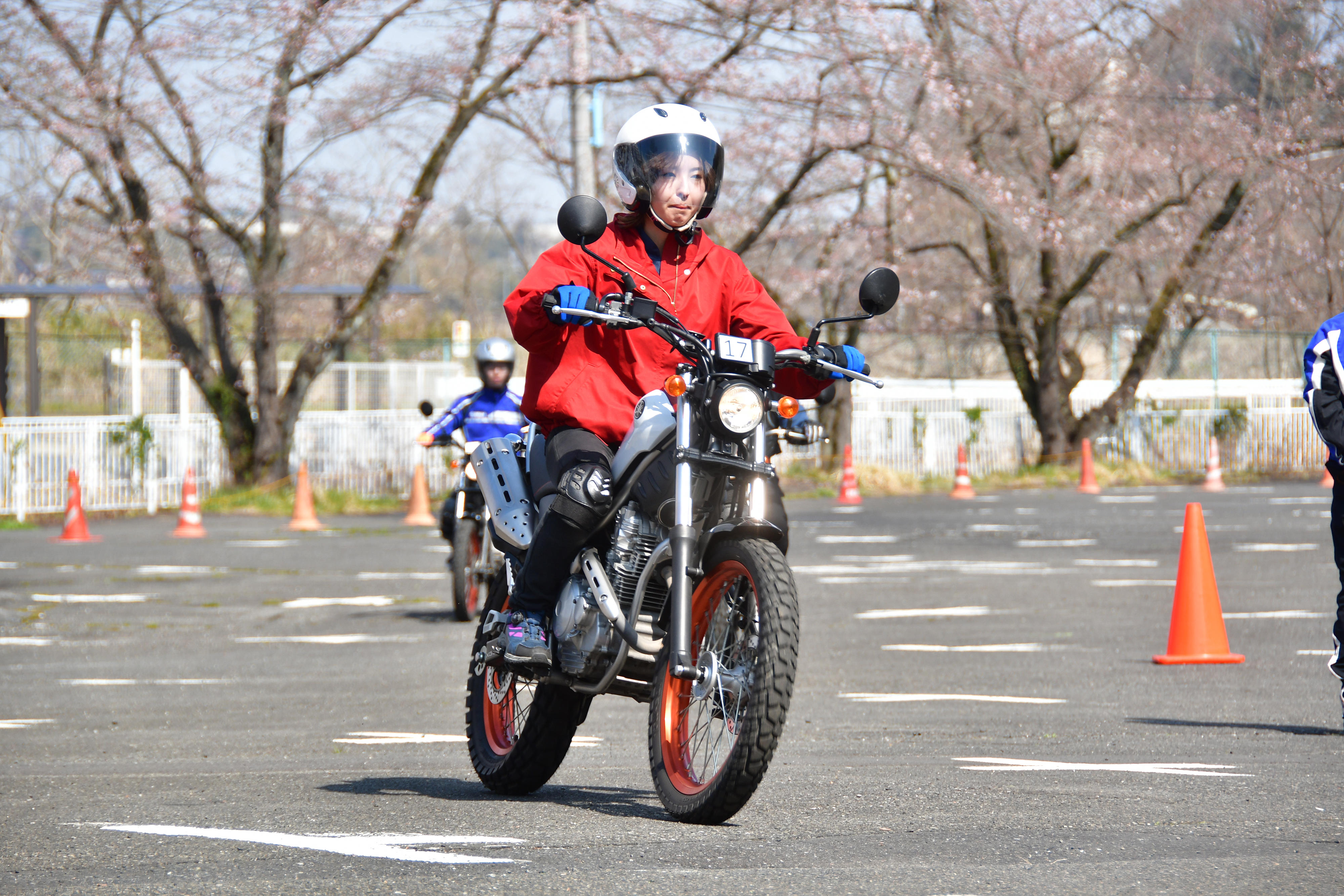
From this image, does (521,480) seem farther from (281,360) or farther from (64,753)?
(281,360)

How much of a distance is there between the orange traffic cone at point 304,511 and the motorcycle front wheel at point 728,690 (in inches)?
656

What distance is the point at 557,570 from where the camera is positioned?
521 cm

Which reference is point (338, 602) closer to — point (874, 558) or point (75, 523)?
point (874, 558)

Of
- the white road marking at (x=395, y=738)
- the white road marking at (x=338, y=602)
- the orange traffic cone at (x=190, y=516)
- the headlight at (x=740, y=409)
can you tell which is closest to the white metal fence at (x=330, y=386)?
the orange traffic cone at (x=190, y=516)

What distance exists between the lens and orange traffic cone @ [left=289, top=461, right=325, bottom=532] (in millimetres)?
21078

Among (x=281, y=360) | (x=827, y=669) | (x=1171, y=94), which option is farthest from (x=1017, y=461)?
(x=281, y=360)

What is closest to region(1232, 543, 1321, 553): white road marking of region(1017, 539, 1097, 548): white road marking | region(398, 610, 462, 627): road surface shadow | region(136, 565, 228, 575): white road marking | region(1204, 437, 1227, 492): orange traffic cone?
region(1017, 539, 1097, 548): white road marking

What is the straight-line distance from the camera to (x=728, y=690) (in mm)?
4664

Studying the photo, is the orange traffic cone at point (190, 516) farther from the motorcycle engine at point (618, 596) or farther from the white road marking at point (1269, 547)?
the motorcycle engine at point (618, 596)

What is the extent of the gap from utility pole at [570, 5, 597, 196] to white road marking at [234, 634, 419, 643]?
11041 mm

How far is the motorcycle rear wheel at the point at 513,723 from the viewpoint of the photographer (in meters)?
5.39

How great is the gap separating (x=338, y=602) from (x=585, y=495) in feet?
29.0

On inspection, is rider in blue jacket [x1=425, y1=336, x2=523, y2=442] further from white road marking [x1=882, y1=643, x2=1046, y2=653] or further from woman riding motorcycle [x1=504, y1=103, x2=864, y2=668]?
woman riding motorcycle [x1=504, y1=103, x2=864, y2=668]

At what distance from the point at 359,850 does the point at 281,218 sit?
24.3 metres
